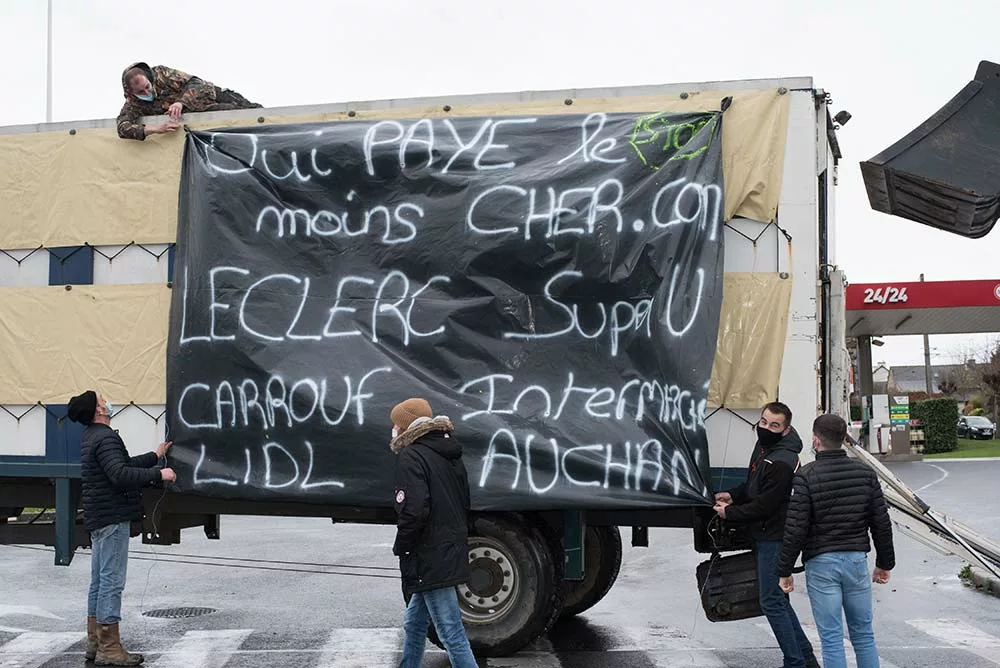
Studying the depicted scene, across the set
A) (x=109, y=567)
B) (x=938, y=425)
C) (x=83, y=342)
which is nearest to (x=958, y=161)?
(x=109, y=567)

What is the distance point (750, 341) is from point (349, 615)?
14.0ft

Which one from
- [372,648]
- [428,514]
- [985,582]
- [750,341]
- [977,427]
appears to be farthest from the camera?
[977,427]

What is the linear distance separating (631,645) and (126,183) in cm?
484

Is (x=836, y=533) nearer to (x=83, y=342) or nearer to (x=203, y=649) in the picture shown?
(x=203, y=649)

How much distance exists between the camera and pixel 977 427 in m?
50.4

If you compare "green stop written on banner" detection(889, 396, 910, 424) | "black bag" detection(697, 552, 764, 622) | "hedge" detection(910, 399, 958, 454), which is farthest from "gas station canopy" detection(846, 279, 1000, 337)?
"black bag" detection(697, 552, 764, 622)

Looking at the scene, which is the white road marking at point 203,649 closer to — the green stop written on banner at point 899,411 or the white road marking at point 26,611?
the white road marking at point 26,611

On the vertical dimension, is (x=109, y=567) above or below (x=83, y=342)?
below

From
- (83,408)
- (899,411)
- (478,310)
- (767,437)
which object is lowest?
(899,411)

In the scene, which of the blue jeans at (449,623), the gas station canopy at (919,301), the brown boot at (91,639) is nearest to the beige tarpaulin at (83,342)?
the brown boot at (91,639)

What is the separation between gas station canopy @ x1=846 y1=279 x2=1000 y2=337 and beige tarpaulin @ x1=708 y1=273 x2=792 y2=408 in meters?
27.4

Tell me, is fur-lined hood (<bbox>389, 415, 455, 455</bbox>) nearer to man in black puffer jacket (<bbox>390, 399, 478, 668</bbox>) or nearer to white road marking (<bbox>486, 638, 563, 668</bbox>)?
man in black puffer jacket (<bbox>390, 399, 478, 668</bbox>)

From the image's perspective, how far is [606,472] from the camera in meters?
6.84

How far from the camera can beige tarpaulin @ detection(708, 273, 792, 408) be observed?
6.84 m
